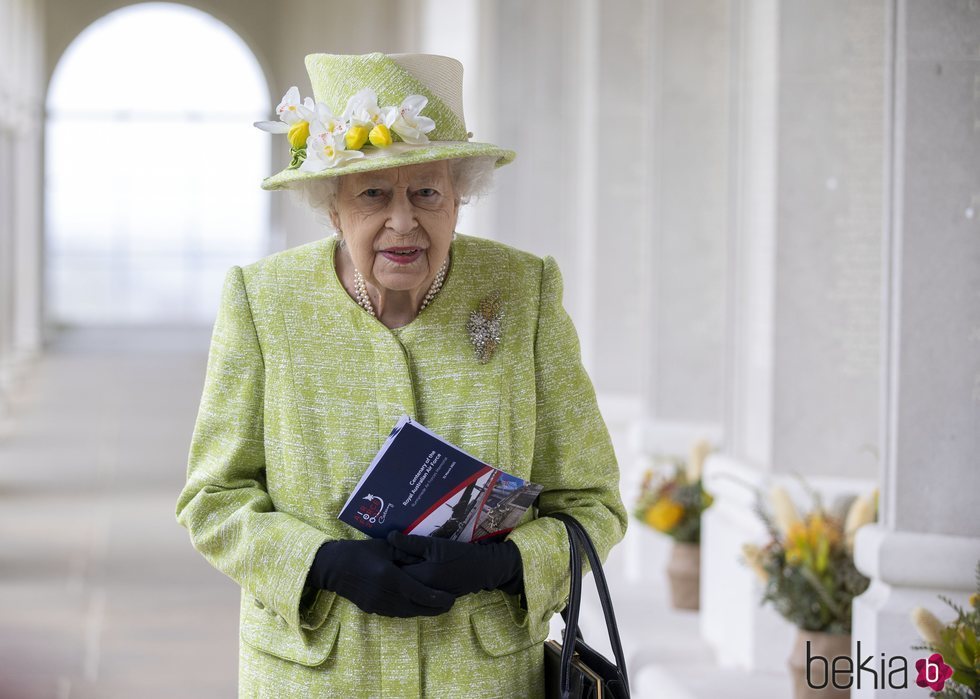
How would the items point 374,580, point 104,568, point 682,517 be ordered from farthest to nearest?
point 104,568 < point 682,517 < point 374,580

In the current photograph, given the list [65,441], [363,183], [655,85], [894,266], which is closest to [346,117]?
[363,183]

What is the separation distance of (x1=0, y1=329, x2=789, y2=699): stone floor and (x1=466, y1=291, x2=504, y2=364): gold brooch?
1.10 metres

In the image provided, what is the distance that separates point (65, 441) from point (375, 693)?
13.4 metres

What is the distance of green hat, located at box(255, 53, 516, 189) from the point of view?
7.16 feet

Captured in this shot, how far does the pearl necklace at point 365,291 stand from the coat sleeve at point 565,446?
0.18 metres

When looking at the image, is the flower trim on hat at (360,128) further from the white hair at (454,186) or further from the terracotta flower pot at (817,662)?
the terracotta flower pot at (817,662)

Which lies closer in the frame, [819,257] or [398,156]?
[398,156]

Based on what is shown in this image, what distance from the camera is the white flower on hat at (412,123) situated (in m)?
2.18

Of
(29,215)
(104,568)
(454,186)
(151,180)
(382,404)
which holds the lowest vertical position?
(104,568)

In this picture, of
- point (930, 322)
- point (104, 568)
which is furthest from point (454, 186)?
point (104, 568)

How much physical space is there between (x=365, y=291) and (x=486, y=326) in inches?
8.6

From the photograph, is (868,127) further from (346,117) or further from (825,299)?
(346,117)

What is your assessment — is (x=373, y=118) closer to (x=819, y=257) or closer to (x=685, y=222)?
(x=819, y=257)

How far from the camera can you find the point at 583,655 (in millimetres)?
2260
